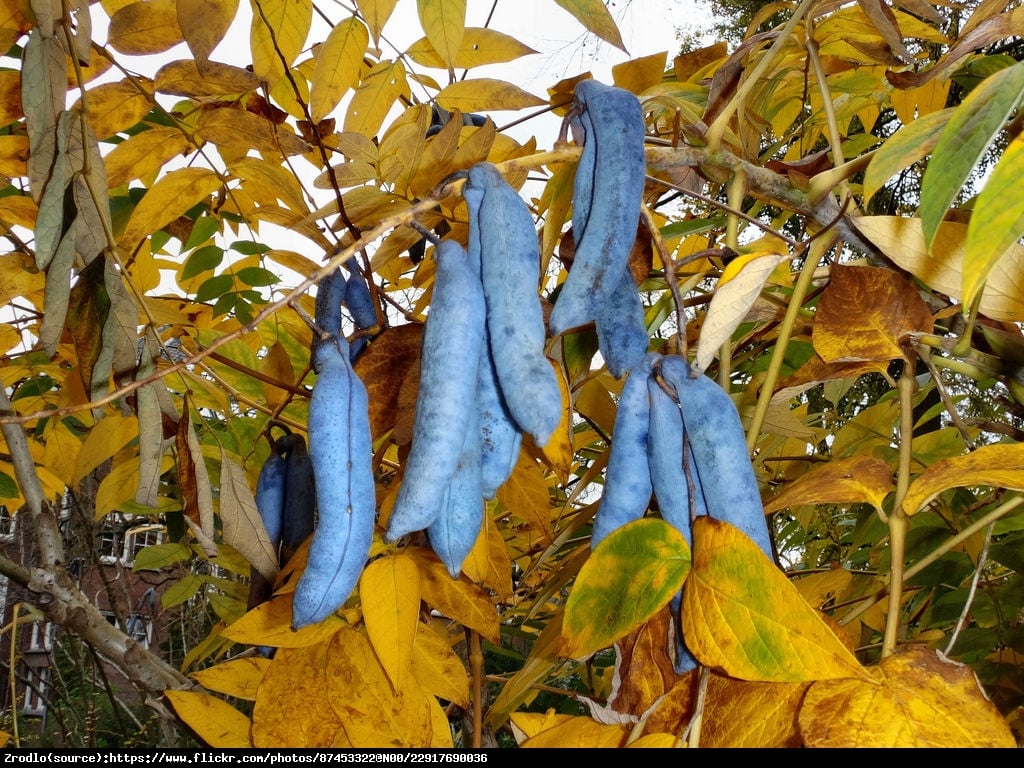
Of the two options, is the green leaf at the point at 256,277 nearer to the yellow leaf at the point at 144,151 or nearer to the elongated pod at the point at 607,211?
the yellow leaf at the point at 144,151

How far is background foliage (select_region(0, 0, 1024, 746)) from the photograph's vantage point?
0.38m

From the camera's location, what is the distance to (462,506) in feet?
1.37

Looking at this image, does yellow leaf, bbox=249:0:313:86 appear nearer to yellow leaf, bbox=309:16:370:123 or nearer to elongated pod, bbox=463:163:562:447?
yellow leaf, bbox=309:16:370:123

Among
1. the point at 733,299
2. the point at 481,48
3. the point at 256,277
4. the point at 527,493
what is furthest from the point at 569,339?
the point at 256,277

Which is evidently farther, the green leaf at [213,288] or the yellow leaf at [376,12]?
the green leaf at [213,288]

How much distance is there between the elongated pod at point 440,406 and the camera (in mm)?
368

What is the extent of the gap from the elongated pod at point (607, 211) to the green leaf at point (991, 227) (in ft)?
0.57

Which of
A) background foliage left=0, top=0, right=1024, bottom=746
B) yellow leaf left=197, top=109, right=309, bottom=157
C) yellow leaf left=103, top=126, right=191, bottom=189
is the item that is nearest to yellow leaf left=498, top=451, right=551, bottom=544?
background foliage left=0, top=0, right=1024, bottom=746

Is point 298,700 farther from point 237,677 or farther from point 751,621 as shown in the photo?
point 751,621

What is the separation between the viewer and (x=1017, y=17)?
1.83 ft

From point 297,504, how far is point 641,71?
486mm

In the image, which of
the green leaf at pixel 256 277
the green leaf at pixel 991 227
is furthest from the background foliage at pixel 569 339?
the green leaf at pixel 256 277

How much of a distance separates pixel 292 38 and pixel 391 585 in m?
0.47
